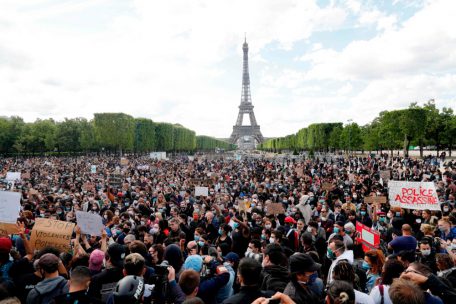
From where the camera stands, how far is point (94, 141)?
Result: 67500 millimetres

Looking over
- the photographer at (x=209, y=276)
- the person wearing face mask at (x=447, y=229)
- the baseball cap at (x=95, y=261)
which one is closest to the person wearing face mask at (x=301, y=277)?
the photographer at (x=209, y=276)

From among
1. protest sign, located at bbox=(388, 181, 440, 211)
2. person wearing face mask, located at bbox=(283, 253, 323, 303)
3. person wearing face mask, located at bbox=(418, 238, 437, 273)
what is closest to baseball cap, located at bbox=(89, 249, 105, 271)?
person wearing face mask, located at bbox=(283, 253, 323, 303)

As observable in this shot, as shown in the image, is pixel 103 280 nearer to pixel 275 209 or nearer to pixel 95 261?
pixel 95 261

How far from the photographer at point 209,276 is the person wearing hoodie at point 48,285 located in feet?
4.25

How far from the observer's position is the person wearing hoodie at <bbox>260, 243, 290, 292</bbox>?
356 cm

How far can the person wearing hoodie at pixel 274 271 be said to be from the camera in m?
3.56

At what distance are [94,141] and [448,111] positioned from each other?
61.9m

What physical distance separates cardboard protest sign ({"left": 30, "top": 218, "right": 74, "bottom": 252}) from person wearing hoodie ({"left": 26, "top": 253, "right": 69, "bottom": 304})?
2.08m

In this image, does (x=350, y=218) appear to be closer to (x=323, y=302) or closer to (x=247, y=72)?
(x=323, y=302)

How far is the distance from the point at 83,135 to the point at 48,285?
229 feet

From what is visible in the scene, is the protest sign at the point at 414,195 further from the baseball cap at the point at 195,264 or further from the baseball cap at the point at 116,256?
the baseball cap at the point at 116,256

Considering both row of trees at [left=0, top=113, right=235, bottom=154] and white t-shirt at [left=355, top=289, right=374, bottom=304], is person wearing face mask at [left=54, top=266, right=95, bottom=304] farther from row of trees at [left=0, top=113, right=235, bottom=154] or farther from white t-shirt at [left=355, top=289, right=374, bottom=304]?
row of trees at [left=0, top=113, right=235, bottom=154]

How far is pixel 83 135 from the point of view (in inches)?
2672

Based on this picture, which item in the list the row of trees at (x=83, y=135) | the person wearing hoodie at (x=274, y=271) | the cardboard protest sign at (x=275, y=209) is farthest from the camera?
the row of trees at (x=83, y=135)
